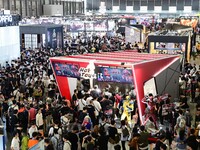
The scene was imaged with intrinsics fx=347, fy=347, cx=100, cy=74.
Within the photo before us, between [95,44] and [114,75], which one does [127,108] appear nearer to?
[114,75]

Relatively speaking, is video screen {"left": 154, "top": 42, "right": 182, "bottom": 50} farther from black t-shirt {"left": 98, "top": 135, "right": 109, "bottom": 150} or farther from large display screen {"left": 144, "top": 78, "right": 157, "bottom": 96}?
black t-shirt {"left": 98, "top": 135, "right": 109, "bottom": 150}

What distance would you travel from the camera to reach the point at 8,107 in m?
10.4

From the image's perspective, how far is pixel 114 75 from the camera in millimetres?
11383

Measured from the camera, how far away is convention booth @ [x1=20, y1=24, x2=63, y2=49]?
22.8 meters

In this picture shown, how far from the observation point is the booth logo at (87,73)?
1187 centimetres

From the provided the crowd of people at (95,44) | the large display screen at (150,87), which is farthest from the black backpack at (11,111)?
the crowd of people at (95,44)

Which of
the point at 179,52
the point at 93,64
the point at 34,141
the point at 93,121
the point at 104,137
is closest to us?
the point at 34,141

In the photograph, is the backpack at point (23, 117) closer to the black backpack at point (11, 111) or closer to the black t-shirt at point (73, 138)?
the black backpack at point (11, 111)

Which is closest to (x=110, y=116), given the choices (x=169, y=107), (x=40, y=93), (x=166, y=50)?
(x=169, y=107)

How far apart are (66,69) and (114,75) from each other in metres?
2.02

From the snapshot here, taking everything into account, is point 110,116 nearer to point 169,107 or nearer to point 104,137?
point 169,107

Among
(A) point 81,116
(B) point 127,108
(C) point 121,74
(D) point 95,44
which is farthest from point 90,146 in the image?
Answer: (D) point 95,44

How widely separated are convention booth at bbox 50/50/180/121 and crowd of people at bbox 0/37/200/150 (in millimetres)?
297

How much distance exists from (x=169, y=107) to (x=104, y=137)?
324 centimetres
